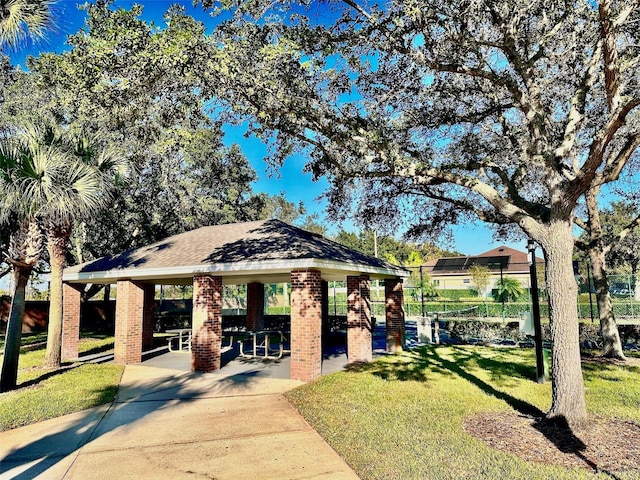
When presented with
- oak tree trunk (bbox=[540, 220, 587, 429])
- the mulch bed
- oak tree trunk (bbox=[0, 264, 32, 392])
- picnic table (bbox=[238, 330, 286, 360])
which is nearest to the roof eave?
picnic table (bbox=[238, 330, 286, 360])

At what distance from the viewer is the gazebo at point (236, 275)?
386 inches

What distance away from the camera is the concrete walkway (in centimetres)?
470

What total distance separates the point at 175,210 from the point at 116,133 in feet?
39.5

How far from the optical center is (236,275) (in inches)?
499

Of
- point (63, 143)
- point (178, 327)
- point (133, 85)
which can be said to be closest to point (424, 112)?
point (133, 85)

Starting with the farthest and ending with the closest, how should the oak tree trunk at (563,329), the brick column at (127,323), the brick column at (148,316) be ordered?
the brick column at (148,316) → the brick column at (127,323) → the oak tree trunk at (563,329)

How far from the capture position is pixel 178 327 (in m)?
25.3

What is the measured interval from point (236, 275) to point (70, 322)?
607 cm

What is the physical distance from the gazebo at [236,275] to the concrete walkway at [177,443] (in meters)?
2.26

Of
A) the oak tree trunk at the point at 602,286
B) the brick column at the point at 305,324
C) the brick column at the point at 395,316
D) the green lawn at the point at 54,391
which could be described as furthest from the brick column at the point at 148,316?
the oak tree trunk at the point at 602,286

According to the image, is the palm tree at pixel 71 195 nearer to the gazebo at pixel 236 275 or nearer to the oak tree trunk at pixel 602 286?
the gazebo at pixel 236 275

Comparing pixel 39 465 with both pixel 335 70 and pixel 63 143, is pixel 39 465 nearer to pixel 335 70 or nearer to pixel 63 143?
pixel 335 70

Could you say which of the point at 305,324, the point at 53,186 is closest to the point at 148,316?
the point at 53,186

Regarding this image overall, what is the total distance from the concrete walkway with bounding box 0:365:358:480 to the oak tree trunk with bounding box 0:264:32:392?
260 cm
